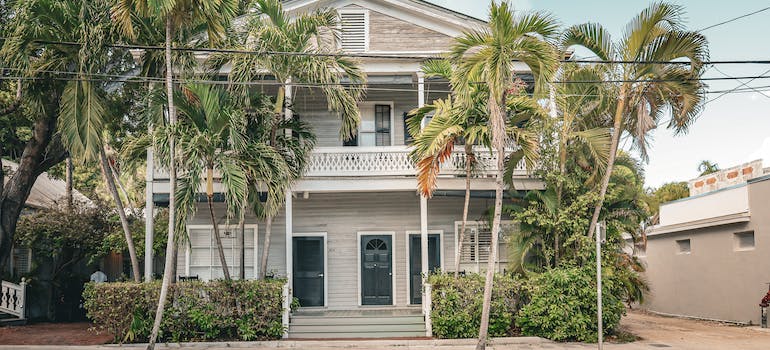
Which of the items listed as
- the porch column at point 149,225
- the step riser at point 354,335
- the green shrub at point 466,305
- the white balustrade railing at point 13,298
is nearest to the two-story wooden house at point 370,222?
the step riser at point 354,335

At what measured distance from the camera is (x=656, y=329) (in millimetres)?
20172

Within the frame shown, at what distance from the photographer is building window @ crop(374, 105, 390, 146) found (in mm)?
20641

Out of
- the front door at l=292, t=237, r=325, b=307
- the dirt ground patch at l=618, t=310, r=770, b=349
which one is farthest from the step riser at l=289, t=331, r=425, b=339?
the dirt ground patch at l=618, t=310, r=770, b=349

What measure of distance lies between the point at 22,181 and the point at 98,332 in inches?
193

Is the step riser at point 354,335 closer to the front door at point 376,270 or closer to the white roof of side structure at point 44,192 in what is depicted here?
the front door at point 376,270

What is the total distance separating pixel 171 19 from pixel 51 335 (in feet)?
28.7

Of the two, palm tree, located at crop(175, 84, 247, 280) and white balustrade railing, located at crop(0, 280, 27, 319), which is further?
white balustrade railing, located at crop(0, 280, 27, 319)

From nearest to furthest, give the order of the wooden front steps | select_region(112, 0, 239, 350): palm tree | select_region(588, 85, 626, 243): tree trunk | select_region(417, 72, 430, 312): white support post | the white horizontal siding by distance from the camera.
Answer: select_region(112, 0, 239, 350): palm tree < select_region(588, 85, 626, 243): tree trunk < the wooden front steps < select_region(417, 72, 430, 312): white support post < the white horizontal siding

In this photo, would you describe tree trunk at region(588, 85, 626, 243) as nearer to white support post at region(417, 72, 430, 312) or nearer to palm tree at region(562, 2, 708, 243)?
palm tree at region(562, 2, 708, 243)

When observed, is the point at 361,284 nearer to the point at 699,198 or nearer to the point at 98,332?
the point at 98,332


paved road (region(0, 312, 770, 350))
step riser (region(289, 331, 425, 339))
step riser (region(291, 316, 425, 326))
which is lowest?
paved road (region(0, 312, 770, 350))

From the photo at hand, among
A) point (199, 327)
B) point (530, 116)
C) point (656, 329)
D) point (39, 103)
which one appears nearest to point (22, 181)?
point (39, 103)

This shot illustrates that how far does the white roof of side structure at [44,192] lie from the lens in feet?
80.4

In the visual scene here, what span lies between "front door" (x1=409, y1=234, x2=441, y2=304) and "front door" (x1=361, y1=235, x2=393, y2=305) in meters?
0.54
